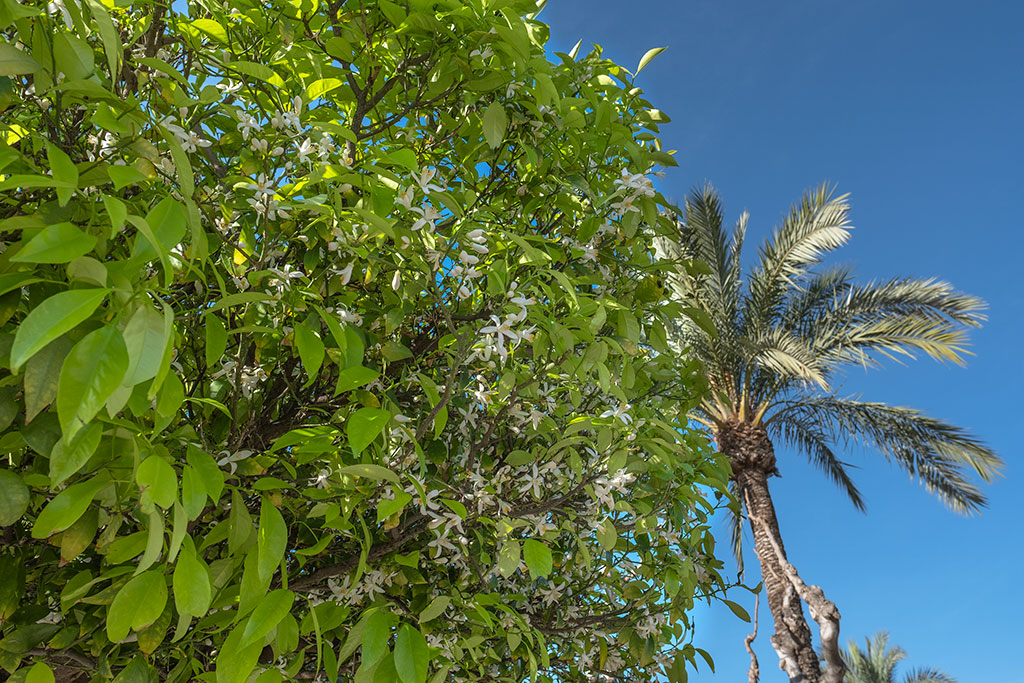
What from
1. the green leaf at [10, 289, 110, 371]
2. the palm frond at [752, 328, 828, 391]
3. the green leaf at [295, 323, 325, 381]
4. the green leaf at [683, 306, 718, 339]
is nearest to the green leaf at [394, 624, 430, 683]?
the green leaf at [295, 323, 325, 381]

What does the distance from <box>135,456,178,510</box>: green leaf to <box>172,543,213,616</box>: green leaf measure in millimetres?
131

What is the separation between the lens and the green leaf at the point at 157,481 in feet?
2.29

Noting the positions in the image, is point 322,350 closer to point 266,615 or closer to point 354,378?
point 354,378

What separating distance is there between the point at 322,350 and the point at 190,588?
0.31 metres

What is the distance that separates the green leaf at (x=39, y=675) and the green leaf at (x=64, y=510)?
394mm

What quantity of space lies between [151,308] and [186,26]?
95 cm

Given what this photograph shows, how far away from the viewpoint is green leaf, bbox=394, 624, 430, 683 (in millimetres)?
967

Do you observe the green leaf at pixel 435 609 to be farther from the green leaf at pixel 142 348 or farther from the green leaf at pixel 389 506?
the green leaf at pixel 142 348

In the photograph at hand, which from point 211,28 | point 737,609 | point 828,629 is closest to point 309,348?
point 211,28

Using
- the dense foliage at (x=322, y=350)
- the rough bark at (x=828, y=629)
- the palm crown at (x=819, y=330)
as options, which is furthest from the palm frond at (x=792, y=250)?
the dense foliage at (x=322, y=350)

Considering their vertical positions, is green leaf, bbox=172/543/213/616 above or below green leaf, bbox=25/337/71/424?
below

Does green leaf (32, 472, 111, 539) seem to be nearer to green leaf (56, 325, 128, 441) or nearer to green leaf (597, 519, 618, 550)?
green leaf (56, 325, 128, 441)

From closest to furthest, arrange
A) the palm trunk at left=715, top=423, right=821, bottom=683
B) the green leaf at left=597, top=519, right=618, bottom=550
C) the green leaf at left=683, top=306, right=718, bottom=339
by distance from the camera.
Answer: the green leaf at left=597, top=519, right=618, bottom=550 → the green leaf at left=683, top=306, right=718, bottom=339 → the palm trunk at left=715, top=423, right=821, bottom=683

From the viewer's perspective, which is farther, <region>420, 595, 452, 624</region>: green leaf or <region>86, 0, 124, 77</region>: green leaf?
<region>420, 595, 452, 624</region>: green leaf
